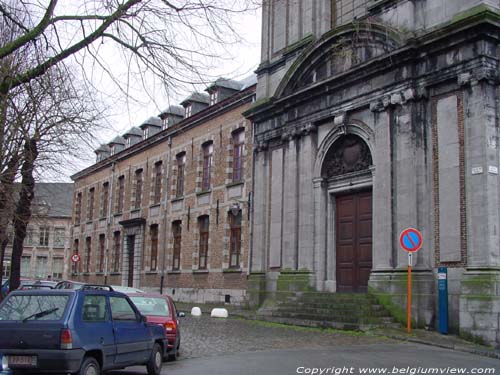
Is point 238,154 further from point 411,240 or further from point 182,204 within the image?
point 411,240

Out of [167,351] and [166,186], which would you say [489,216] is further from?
[166,186]

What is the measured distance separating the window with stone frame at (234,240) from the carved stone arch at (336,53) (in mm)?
6984

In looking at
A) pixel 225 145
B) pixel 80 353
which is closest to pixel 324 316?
pixel 80 353

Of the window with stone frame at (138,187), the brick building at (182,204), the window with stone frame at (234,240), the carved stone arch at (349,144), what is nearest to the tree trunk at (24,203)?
the brick building at (182,204)

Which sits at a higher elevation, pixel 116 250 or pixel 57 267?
pixel 116 250

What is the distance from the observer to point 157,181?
36.1 m

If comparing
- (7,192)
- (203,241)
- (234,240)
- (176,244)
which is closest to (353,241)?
(234,240)

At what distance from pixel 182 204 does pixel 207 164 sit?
109 inches

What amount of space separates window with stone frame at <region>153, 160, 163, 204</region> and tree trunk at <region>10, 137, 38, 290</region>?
16548 mm

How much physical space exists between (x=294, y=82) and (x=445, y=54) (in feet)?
21.5

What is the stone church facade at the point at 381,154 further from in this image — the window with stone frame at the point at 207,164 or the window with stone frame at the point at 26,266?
the window with stone frame at the point at 26,266

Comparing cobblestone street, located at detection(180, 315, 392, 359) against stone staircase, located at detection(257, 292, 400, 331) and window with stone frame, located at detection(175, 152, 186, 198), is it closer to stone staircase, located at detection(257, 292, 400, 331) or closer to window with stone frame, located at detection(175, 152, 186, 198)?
stone staircase, located at detection(257, 292, 400, 331)

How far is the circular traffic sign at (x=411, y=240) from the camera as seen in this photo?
15.7 meters

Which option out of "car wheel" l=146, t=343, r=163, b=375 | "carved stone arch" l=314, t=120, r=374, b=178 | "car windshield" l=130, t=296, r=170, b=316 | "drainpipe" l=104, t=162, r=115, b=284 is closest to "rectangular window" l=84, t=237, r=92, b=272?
"drainpipe" l=104, t=162, r=115, b=284
